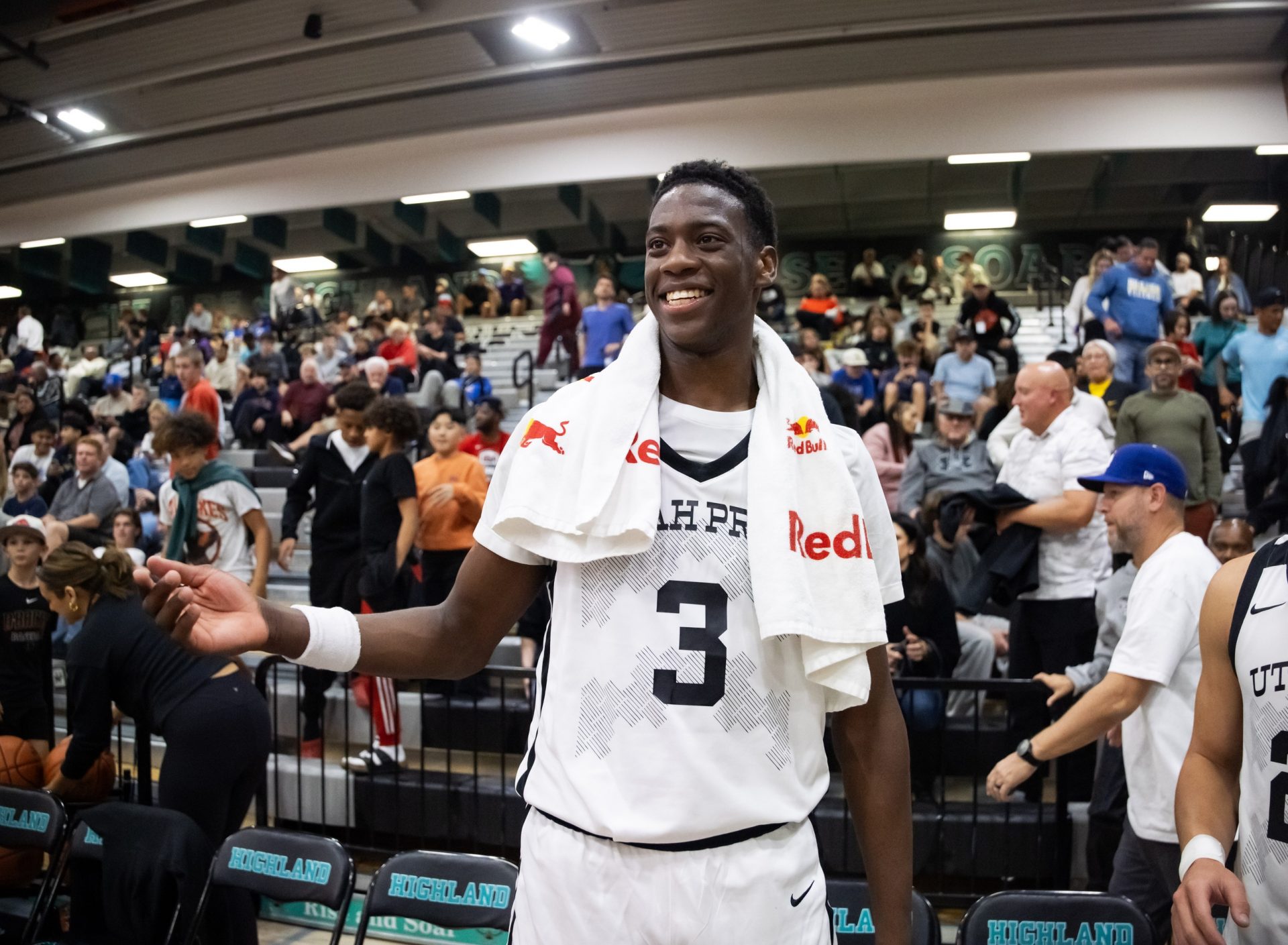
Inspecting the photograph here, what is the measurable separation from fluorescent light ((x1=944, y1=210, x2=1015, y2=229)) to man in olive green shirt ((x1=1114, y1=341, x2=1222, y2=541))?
15.9 metres

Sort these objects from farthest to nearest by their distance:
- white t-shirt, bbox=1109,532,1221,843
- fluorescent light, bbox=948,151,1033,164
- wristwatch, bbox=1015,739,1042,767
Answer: fluorescent light, bbox=948,151,1033,164
wristwatch, bbox=1015,739,1042,767
white t-shirt, bbox=1109,532,1221,843

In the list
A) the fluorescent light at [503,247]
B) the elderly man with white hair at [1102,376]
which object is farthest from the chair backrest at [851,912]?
the fluorescent light at [503,247]

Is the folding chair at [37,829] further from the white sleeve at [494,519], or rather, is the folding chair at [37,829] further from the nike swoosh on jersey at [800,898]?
the nike swoosh on jersey at [800,898]

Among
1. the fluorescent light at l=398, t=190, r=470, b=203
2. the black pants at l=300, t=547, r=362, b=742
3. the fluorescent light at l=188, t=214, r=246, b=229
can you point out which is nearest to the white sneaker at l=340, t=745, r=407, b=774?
the black pants at l=300, t=547, r=362, b=742

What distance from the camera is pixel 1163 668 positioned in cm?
339

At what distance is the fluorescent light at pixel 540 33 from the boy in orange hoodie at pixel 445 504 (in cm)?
1004

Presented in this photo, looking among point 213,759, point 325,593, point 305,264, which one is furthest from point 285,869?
point 305,264

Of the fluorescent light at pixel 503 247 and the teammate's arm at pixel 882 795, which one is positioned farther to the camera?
the fluorescent light at pixel 503 247

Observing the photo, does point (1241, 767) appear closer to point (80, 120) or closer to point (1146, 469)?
point (1146, 469)

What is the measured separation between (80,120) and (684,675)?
20893mm

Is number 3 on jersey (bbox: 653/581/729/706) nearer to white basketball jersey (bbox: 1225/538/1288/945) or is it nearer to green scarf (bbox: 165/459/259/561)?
white basketball jersey (bbox: 1225/538/1288/945)

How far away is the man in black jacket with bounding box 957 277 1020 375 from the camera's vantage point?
1251 cm

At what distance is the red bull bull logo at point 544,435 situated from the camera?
1.88 m

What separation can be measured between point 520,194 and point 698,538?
22763mm
